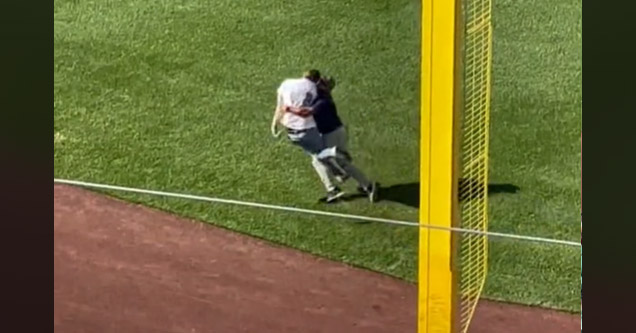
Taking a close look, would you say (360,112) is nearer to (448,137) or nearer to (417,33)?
(417,33)

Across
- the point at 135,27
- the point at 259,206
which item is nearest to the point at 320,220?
the point at 259,206

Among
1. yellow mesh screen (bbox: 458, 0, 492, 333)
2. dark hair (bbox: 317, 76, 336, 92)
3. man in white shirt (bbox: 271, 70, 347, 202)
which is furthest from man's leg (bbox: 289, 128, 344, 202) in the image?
yellow mesh screen (bbox: 458, 0, 492, 333)

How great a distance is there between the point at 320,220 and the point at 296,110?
0.89 feet

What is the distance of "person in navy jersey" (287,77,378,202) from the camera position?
2.75m

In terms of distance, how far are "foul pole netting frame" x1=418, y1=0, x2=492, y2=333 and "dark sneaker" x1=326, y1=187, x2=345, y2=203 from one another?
1.15 ft

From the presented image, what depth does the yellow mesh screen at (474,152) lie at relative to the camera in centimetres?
253

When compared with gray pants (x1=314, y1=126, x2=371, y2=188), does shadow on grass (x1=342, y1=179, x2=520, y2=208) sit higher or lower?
lower

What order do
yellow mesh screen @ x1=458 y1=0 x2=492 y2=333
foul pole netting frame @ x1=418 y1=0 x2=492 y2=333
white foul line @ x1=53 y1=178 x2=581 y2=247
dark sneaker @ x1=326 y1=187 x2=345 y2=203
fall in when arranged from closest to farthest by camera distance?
foul pole netting frame @ x1=418 y1=0 x2=492 y2=333 < yellow mesh screen @ x1=458 y1=0 x2=492 y2=333 < white foul line @ x1=53 y1=178 x2=581 y2=247 < dark sneaker @ x1=326 y1=187 x2=345 y2=203

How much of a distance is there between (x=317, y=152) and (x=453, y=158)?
594mm

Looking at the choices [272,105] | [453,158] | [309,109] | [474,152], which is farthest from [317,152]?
[453,158]

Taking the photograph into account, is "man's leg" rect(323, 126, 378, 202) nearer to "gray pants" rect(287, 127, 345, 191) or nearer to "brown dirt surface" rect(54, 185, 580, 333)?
"gray pants" rect(287, 127, 345, 191)

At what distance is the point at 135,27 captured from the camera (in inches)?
120

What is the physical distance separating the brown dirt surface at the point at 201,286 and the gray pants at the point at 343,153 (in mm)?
217

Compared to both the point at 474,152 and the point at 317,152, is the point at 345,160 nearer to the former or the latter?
the point at 317,152
